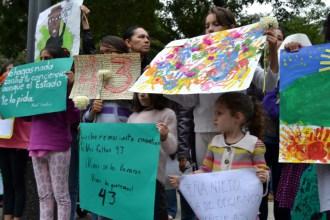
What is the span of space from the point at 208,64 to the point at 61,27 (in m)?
1.66

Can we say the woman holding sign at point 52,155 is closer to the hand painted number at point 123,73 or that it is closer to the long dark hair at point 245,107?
the hand painted number at point 123,73

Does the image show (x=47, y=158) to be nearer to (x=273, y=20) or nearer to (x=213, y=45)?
(x=213, y=45)

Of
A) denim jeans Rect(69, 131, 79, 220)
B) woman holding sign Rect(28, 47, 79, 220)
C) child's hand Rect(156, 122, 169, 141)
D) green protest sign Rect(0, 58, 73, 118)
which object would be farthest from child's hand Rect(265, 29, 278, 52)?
denim jeans Rect(69, 131, 79, 220)

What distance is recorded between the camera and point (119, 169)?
12.1ft

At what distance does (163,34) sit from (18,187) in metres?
10.4

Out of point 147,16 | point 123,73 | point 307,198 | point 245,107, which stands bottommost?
point 307,198

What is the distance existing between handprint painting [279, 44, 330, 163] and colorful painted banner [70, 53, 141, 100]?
3.92ft

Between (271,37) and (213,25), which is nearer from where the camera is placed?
(271,37)

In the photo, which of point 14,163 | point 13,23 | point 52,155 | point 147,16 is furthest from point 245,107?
point 13,23

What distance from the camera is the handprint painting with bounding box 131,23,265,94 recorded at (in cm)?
293

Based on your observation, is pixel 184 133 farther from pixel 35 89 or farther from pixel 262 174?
pixel 35 89

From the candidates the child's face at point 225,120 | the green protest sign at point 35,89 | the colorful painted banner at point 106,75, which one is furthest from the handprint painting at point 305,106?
the green protest sign at point 35,89

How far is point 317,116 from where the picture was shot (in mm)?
2889

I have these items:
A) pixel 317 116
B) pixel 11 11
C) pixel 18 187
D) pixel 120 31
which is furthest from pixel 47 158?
pixel 11 11
